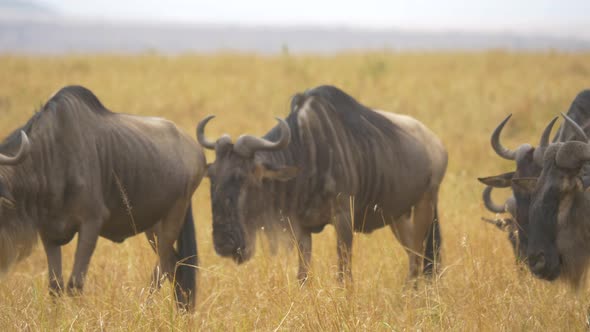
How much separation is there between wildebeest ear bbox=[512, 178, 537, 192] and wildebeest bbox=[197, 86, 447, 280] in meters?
0.82

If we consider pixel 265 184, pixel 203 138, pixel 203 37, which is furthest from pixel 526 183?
pixel 203 37

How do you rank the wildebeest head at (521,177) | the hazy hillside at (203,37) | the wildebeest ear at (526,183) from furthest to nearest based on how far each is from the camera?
the hazy hillside at (203,37) < the wildebeest head at (521,177) < the wildebeest ear at (526,183)

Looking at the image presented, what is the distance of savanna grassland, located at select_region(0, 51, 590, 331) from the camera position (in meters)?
3.43

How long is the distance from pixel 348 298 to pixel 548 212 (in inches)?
41.7

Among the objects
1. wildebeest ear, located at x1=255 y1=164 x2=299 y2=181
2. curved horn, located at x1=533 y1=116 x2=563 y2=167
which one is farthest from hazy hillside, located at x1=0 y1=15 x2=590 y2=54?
curved horn, located at x1=533 y1=116 x2=563 y2=167

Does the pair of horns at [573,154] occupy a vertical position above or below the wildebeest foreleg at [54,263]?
above

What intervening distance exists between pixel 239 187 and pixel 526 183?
1615 millimetres

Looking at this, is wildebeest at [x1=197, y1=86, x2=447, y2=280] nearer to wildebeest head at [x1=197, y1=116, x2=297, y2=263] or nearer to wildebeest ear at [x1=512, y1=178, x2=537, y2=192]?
wildebeest head at [x1=197, y1=116, x2=297, y2=263]

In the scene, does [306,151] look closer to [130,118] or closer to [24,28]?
[130,118]

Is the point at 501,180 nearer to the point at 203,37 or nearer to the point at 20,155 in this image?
the point at 20,155

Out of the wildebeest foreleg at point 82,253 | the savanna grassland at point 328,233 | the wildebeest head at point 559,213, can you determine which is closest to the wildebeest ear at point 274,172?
the savanna grassland at point 328,233

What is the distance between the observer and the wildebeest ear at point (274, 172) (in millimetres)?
4348

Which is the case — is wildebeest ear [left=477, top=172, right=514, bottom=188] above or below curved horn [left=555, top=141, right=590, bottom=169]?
below

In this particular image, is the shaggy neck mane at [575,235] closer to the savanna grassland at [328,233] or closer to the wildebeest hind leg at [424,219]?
the savanna grassland at [328,233]
